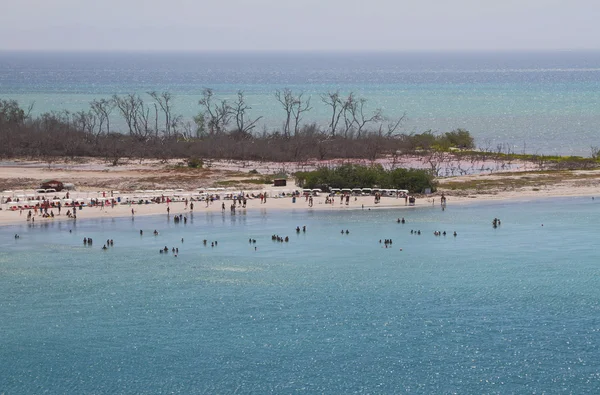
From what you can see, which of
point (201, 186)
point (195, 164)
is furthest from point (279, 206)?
point (195, 164)

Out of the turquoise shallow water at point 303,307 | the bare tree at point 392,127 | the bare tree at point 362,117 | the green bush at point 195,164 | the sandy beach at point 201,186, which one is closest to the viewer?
the turquoise shallow water at point 303,307

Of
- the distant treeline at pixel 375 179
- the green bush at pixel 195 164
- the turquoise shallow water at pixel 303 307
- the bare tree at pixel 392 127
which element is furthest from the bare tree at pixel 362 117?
the turquoise shallow water at pixel 303 307

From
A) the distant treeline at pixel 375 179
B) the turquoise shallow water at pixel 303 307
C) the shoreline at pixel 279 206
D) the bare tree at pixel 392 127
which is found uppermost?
the bare tree at pixel 392 127

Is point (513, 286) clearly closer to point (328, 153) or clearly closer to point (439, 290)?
point (439, 290)

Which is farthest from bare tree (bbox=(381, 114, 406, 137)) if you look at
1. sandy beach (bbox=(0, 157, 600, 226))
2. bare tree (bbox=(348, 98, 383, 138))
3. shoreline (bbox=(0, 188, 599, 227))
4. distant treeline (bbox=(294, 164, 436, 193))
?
shoreline (bbox=(0, 188, 599, 227))

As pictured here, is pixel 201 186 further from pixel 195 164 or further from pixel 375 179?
pixel 375 179

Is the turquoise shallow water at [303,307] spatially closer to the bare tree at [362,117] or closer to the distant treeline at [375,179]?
the distant treeline at [375,179]
